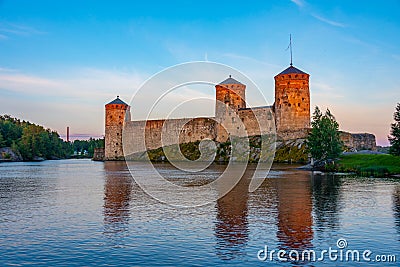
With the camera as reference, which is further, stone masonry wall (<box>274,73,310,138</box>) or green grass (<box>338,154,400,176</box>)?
stone masonry wall (<box>274,73,310,138</box>)

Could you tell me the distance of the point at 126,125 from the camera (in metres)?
73.1

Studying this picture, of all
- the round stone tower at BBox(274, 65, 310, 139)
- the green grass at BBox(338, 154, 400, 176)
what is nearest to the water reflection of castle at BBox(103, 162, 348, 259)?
the green grass at BBox(338, 154, 400, 176)

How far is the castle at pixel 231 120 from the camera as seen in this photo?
186ft

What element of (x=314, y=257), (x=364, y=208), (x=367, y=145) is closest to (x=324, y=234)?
(x=314, y=257)

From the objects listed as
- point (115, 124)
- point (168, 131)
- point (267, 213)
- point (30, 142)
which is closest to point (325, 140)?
point (267, 213)

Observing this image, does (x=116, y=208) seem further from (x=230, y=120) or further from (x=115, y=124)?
(x=115, y=124)

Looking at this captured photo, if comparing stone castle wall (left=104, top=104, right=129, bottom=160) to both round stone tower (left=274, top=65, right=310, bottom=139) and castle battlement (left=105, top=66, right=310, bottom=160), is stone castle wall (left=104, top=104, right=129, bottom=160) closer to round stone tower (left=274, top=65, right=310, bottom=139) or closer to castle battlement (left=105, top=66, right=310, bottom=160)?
castle battlement (left=105, top=66, right=310, bottom=160)

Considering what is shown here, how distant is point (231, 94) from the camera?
6625 centimetres

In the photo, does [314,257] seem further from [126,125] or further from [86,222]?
[126,125]

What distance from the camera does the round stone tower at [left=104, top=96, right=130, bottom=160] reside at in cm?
7212

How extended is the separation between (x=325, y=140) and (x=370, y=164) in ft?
17.6

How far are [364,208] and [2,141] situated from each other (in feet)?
267

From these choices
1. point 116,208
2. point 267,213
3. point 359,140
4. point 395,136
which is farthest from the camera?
point 359,140

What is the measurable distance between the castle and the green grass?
16.6 metres
